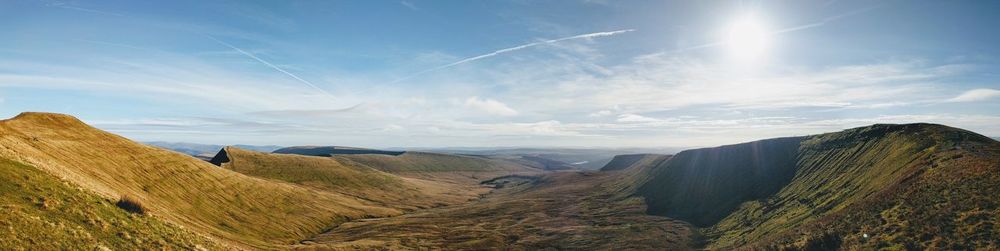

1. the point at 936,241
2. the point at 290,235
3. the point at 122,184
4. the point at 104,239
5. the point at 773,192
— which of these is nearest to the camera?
the point at 104,239

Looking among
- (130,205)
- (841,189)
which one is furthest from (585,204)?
(130,205)

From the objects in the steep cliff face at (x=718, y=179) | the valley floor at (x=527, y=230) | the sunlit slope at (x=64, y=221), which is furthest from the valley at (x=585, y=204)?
the steep cliff face at (x=718, y=179)

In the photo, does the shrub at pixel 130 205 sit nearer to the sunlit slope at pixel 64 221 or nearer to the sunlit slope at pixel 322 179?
the sunlit slope at pixel 64 221

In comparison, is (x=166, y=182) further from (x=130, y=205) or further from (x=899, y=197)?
(x=899, y=197)

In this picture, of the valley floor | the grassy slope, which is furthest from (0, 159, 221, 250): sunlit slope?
the grassy slope

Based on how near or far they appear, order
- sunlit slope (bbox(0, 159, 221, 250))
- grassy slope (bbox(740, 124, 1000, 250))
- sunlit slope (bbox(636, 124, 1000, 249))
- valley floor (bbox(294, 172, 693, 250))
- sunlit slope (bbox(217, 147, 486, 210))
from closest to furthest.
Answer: sunlit slope (bbox(0, 159, 221, 250))
grassy slope (bbox(740, 124, 1000, 250))
sunlit slope (bbox(636, 124, 1000, 249))
valley floor (bbox(294, 172, 693, 250))
sunlit slope (bbox(217, 147, 486, 210))

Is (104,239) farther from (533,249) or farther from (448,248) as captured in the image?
(533,249)

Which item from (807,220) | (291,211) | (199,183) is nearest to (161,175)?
(199,183)

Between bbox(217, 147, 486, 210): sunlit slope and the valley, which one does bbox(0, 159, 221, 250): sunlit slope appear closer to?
the valley
